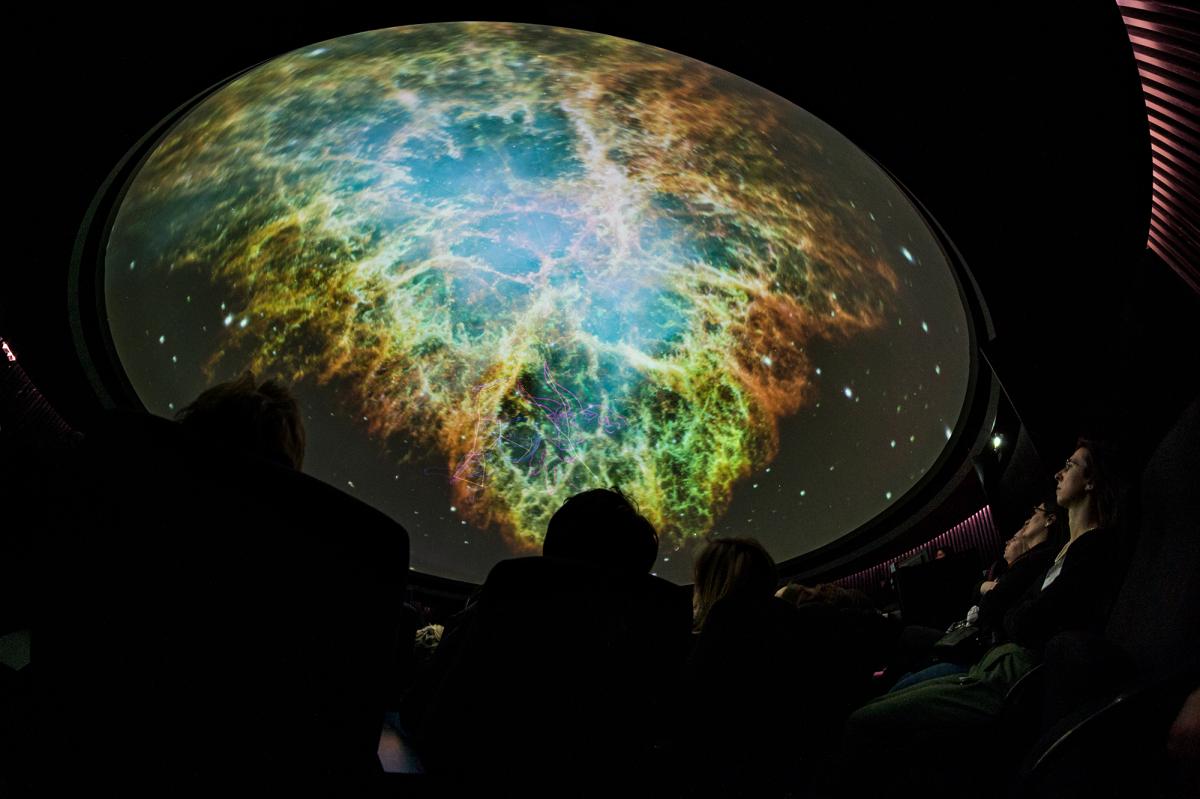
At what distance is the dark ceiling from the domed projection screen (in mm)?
1423

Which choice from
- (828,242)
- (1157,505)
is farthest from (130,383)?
(1157,505)

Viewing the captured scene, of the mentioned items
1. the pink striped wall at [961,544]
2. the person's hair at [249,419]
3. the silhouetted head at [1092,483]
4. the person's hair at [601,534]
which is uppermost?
the person's hair at [249,419]

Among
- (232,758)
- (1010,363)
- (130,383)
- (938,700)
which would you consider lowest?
(130,383)

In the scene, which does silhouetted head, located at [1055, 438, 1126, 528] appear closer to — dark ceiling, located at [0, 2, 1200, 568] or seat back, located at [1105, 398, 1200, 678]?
dark ceiling, located at [0, 2, 1200, 568]

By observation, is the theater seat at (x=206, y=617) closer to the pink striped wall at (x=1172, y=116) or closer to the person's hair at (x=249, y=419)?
Answer: the person's hair at (x=249, y=419)

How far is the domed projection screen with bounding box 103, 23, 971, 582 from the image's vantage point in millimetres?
5922

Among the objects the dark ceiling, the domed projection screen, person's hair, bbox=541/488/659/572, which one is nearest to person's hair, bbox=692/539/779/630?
person's hair, bbox=541/488/659/572

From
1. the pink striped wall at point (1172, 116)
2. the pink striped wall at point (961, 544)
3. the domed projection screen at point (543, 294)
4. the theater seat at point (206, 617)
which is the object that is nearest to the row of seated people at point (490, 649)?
the theater seat at point (206, 617)

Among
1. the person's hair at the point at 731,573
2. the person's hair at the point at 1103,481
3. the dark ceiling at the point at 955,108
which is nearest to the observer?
the person's hair at the point at 731,573

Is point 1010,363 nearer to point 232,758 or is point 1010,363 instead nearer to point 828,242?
point 828,242

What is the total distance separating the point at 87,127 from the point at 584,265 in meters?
4.94

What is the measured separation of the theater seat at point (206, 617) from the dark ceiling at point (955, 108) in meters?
2.66

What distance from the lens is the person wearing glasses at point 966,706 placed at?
7.16 ft

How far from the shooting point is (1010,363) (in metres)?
4.68
